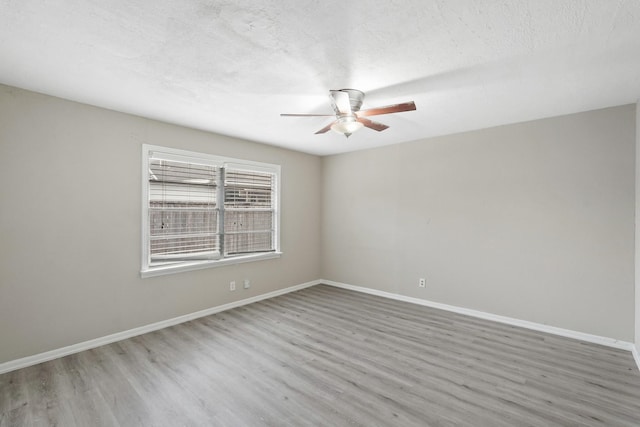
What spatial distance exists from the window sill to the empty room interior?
0.03 metres

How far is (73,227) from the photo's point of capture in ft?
9.59

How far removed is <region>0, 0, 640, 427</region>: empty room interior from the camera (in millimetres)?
1910

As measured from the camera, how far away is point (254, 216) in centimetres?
474

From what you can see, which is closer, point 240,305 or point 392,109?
point 392,109

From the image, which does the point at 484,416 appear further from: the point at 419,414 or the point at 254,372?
the point at 254,372

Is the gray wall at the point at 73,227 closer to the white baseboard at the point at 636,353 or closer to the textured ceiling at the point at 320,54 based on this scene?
the textured ceiling at the point at 320,54

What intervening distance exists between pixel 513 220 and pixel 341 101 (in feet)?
9.10

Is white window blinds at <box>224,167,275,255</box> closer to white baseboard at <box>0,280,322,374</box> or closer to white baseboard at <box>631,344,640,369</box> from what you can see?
white baseboard at <box>0,280,322,374</box>

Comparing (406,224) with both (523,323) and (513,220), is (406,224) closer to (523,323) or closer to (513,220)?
(513,220)

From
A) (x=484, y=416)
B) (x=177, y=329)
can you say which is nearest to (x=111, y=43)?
(x=177, y=329)

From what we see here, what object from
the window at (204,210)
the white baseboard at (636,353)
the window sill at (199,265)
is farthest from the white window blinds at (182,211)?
the white baseboard at (636,353)

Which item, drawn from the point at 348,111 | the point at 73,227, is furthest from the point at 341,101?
the point at 73,227

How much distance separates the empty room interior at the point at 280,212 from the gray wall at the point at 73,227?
2 centimetres

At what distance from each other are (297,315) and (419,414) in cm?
221
